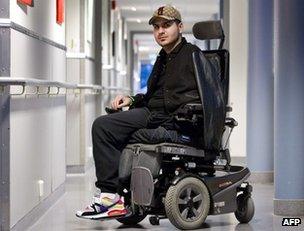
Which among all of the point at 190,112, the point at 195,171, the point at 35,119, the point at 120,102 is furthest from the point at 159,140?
the point at 35,119

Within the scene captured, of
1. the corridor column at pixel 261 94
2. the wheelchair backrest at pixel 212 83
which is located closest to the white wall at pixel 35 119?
the wheelchair backrest at pixel 212 83

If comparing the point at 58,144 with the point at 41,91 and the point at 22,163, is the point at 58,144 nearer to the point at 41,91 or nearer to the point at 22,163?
the point at 41,91

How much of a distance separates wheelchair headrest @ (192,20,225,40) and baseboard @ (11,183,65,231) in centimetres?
161

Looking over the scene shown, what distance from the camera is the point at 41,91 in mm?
5348

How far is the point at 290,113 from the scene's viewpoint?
16.5 ft

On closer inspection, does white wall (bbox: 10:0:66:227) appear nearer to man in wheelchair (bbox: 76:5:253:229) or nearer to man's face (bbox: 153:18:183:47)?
man in wheelchair (bbox: 76:5:253:229)

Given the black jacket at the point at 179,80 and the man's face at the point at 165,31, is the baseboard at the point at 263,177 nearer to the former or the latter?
the black jacket at the point at 179,80

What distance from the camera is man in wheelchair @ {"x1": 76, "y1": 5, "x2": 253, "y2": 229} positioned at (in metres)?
4.42

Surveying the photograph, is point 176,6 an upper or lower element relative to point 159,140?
upper

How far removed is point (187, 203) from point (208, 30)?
117cm

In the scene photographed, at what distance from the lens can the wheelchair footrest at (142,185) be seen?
14.2 feet

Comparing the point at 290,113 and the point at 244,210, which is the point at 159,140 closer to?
the point at 244,210

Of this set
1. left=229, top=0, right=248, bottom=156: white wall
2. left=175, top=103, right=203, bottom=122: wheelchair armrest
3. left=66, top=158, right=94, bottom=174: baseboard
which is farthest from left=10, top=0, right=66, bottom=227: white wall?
left=229, top=0, right=248, bottom=156: white wall

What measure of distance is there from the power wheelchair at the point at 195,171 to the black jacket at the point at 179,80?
0.30ft
